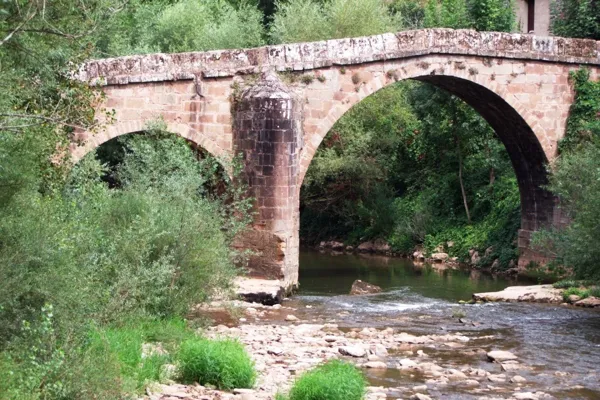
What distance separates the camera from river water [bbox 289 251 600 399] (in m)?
11.5

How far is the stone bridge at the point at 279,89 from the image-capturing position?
56.0 feet

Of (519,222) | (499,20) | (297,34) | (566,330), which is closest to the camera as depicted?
(566,330)

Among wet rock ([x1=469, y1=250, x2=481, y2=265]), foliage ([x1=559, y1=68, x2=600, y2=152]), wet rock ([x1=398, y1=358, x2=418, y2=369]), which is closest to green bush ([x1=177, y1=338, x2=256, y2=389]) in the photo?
wet rock ([x1=398, y1=358, x2=418, y2=369])

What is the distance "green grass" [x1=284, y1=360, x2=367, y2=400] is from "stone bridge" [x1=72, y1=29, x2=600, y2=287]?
7.58 meters

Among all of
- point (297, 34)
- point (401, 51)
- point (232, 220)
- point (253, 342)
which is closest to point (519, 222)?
point (401, 51)

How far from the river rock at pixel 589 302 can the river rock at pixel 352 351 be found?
5.86 meters

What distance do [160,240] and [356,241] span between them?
53.8ft

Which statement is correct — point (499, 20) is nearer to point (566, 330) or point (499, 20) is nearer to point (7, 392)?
point (566, 330)

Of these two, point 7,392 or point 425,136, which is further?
point 425,136

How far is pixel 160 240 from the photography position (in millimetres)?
12484

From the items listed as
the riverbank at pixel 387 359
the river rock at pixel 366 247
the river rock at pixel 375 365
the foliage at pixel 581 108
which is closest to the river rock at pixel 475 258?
the river rock at pixel 366 247

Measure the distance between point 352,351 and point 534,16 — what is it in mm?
20915

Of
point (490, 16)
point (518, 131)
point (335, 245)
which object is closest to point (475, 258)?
point (518, 131)

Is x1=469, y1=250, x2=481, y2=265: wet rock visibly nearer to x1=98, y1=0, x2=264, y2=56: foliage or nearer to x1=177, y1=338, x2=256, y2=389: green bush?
x1=98, y1=0, x2=264, y2=56: foliage
